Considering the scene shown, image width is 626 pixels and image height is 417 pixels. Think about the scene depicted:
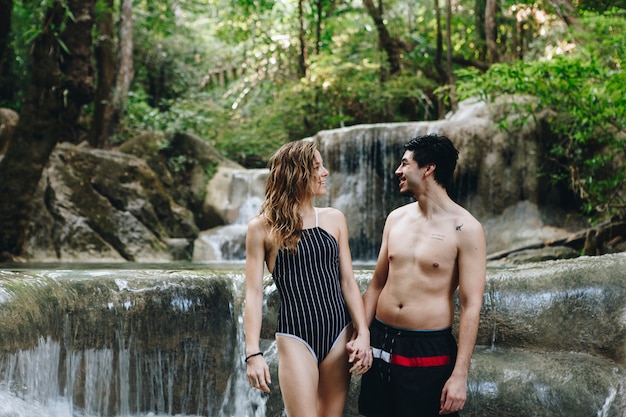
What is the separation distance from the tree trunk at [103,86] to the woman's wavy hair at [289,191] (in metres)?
11.9

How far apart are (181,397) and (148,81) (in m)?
15.7

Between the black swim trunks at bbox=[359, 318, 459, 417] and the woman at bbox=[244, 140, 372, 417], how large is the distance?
3.8 inches

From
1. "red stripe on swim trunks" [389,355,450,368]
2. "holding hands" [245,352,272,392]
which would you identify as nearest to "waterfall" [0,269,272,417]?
"holding hands" [245,352,272,392]

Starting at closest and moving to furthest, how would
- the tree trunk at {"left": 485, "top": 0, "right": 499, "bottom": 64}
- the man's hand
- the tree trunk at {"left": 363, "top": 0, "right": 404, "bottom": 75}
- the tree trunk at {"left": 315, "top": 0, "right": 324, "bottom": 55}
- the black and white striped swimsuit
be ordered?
the man's hand
the black and white striped swimsuit
the tree trunk at {"left": 485, "top": 0, "right": 499, "bottom": 64}
the tree trunk at {"left": 363, "top": 0, "right": 404, "bottom": 75}
the tree trunk at {"left": 315, "top": 0, "right": 324, "bottom": 55}

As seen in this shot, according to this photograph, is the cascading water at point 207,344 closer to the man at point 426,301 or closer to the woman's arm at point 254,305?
the man at point 426,301

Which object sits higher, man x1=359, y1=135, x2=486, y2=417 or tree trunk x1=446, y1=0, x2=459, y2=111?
tree trunk x1=446, y1=0, x2=459, y2=111

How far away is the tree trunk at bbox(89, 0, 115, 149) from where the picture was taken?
14.2 m

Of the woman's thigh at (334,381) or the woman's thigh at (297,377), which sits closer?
the woman's thigh at (297,377)

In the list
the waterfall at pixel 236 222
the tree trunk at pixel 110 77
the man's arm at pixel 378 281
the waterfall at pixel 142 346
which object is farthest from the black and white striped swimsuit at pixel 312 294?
the tree trunk at pixel 110 77

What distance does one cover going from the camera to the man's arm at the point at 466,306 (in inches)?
111

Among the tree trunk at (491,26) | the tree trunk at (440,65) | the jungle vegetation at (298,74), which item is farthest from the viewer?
the tree trunk at (440,65)

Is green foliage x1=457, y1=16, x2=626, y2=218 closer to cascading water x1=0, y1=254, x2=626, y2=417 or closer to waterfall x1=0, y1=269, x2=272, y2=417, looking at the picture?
cascading water x1=0, y1=254, x2=626, y2=417

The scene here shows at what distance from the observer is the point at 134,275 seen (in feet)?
18.1

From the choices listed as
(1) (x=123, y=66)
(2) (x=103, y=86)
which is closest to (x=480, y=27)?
(1) (x=123, y=66)
